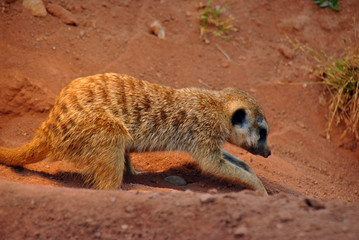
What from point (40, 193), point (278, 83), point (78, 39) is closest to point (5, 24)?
point (78, 39)

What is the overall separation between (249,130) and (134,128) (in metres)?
1.11

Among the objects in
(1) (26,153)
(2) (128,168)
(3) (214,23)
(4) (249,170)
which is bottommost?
(2) (128,168)

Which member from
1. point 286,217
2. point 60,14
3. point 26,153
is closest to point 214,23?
point 60,14

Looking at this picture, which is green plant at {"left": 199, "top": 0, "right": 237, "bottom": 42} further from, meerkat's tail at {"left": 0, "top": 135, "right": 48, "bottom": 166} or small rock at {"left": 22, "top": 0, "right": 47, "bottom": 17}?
meerkat's tail at {"left": 0, "top": 135, "right": 48, "bottom": 166}

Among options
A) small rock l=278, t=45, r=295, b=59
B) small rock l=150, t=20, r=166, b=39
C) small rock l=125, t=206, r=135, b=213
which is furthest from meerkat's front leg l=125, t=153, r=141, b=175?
small rock l=278, t=45, r=295, b=59

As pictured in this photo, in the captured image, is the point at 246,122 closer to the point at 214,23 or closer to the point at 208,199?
the point at 208,199

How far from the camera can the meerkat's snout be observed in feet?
11.6

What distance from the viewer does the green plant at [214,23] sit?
543 centimetres

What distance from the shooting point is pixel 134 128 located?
3131 mm

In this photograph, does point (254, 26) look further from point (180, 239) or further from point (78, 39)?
point (180, 239)

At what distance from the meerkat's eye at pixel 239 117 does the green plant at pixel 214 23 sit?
85.4 inches

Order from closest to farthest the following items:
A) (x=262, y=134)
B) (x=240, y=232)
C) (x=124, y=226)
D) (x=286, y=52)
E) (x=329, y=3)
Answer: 1. (x=240, y=232)
2. (x=124, y=226)
3. (x=262, y=134)
4. (x=286, y=52)
5. (x=329, y=3)

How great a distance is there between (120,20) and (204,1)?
4.45ft

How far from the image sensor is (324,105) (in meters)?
5.18
